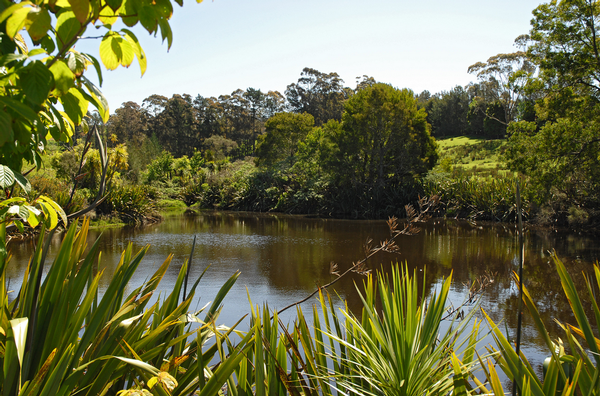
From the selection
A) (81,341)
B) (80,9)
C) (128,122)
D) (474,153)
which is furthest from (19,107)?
(128,122)

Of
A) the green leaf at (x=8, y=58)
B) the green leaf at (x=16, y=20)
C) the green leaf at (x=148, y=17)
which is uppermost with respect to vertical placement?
the green leaf at (x=148, y=17)

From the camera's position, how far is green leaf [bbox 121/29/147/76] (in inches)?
46.6

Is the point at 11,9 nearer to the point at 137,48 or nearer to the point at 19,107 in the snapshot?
the point at 19,107

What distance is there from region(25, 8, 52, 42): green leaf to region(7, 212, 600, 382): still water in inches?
98.2

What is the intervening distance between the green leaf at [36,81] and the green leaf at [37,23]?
7 cm

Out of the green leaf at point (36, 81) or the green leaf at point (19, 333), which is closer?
the green leaf at point (36, 81)

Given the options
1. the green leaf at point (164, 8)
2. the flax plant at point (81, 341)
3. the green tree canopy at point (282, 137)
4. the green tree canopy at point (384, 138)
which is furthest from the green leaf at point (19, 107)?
the green tree canopy at point (282, 137)

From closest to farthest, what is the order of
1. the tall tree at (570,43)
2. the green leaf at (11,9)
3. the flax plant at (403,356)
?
the green leaf at (11,9)
the flax plant at (403,356)
the tall tree at (570,43)

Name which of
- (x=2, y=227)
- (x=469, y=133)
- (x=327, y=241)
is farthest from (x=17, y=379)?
(x=469, y=133)

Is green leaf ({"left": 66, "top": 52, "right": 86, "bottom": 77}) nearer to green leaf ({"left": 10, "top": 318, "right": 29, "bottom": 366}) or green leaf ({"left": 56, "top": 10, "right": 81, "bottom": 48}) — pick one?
green leaf ({"left": 56, "top": 10, "right": 81, "bottom": 48})

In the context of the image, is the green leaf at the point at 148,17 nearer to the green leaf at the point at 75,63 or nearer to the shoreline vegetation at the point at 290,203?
the shoreline vegetation at the point at 290,203

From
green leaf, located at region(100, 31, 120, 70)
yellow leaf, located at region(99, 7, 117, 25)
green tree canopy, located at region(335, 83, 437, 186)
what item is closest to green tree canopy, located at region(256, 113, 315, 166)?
green tree canopy, located at region(335, 83, 437, 186)

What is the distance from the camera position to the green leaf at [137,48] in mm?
1185

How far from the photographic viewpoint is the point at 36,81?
41.5 inches
